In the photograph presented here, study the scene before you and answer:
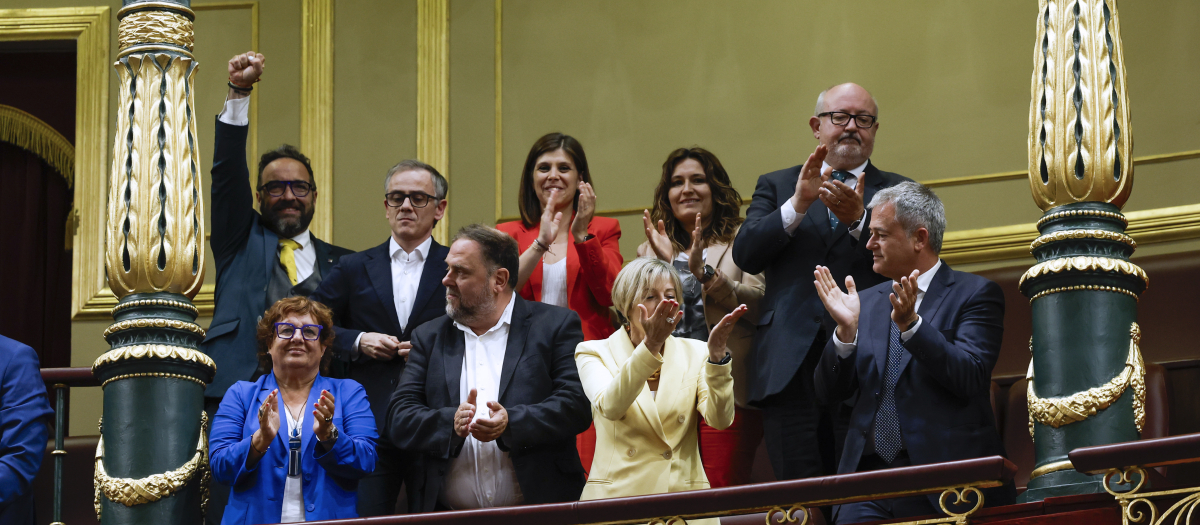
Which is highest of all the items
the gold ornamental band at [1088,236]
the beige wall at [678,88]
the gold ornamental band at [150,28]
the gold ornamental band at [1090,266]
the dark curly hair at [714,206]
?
the beige wall at [678,88]

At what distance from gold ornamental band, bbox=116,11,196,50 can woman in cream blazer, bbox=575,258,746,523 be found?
5.20 ft

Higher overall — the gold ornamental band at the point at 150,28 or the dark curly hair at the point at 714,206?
the gold ornamental band at the point at 150,28

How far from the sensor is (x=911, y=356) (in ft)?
13.4

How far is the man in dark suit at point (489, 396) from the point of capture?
430cm

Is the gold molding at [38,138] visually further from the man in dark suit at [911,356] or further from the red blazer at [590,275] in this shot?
the man in dark suit at [911,356]

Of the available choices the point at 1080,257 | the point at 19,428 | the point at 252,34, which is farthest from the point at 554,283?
the point at 252,34

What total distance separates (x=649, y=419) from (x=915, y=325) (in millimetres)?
770

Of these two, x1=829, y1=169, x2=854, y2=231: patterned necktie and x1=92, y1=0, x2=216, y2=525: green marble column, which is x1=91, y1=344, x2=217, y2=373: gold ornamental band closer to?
x1=92, y1=0, x2=216, y2=525: green marble column

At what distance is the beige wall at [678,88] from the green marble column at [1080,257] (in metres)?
2.32

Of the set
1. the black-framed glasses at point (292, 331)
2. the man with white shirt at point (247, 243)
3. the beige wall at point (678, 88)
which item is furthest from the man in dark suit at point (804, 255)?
the beige wall at point (678, 88)

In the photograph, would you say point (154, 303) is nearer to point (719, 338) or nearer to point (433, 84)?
point (719, 338)

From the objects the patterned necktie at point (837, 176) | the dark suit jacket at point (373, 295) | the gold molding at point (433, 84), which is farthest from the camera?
the gold molding at point (433, 84)

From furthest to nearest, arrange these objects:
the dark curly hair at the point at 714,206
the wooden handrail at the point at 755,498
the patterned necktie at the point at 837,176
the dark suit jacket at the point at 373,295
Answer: the dark curly hair at the point at 714,206
the dark suit jacket at the point at 373,295
the patterned necktie at the point at 837,176
the wooden handrail at the point at 755,498

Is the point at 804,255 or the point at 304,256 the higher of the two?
the point at 304,256
